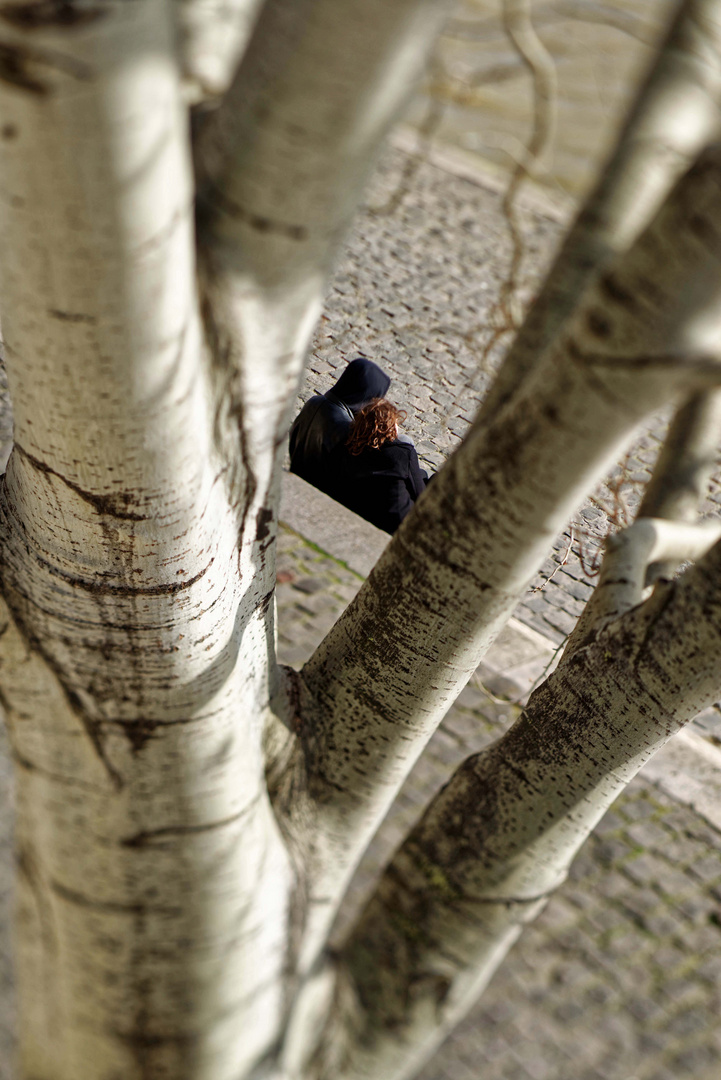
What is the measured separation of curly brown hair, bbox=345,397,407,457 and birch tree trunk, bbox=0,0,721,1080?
1.02 m

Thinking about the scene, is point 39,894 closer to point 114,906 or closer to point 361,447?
point 114,906

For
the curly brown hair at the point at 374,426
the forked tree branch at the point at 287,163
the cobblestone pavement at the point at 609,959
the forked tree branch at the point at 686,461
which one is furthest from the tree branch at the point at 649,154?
the cobblestone pavement at the point at 609,959

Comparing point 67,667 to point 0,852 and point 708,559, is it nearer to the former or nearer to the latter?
point 708,559

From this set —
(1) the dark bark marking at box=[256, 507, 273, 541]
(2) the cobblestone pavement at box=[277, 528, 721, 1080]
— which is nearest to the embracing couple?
(1) the dark bark marking at box=[256, 507, 273, 541]

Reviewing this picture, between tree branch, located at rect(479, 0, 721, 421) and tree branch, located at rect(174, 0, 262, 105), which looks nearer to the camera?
tree branch, located at rect(479, 0, 721, 421)

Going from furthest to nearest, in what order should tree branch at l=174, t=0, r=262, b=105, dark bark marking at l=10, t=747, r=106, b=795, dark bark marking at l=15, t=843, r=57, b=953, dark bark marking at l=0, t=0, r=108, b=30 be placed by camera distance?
1. dark bark marking at l=15, t=843, r=57, b=953
2. dark bark marking at l=10, t=747, r=106, b=795
3. tree branch at l=174, t=0, r=262, b=105
4. dark bark marking at l=0, t=0, r=108, b=30

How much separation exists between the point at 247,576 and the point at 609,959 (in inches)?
120

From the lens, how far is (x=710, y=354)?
1.31 meters

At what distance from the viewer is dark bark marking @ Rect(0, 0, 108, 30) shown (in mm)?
999

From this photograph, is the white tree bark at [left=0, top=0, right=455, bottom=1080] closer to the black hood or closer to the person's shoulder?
the black hood

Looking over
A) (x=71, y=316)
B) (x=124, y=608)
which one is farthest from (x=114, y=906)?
(x=71, y=316)

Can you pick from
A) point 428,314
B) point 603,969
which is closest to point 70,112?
point 428,314

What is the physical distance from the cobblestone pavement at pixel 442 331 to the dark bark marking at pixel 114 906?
125cm

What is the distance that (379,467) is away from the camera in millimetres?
3227
